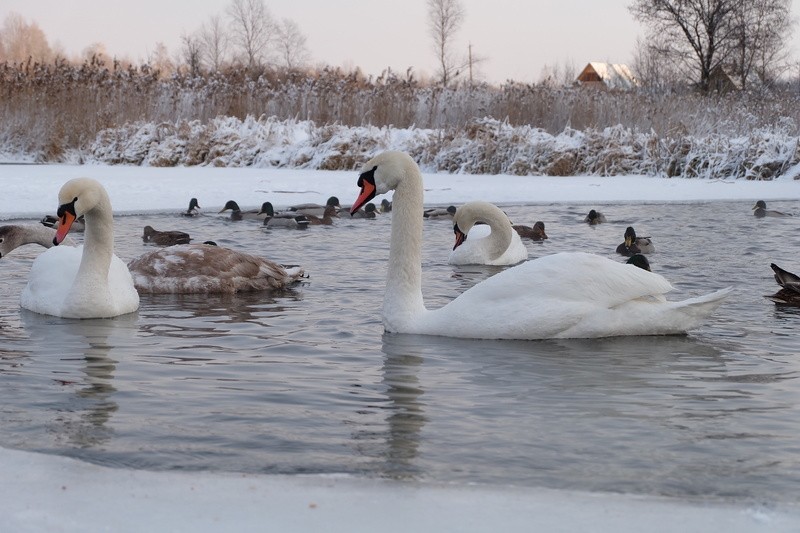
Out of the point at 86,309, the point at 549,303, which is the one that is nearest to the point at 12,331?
the point at 86,309

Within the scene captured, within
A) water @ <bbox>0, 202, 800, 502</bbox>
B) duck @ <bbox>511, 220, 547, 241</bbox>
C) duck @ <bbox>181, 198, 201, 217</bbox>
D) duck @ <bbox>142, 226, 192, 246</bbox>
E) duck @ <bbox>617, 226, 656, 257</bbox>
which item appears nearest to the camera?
water @ <bbox>0, 202, 800, 502</bbox>

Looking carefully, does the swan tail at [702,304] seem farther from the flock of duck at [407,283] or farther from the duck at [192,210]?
the duck at [192,210]

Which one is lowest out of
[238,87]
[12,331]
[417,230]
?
[12,331]

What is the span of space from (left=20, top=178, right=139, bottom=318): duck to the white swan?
1659mm

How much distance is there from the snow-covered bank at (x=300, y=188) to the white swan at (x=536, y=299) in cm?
785

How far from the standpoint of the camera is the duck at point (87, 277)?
619cm

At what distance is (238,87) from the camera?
2317 cm

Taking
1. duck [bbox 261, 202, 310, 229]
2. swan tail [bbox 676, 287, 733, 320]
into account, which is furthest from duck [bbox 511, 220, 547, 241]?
swan tail [bbox 676, 287, 733, 320]

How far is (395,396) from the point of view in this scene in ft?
14.2

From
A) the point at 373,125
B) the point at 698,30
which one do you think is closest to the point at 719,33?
the point at 698,30

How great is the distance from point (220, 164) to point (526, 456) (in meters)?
17.7

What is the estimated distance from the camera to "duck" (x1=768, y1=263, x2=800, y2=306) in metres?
6.57

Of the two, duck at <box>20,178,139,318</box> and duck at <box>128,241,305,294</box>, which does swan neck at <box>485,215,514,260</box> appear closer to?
duck at <box>128,241,305,294</box>

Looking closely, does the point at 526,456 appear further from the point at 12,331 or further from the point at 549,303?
the point at 12,331
